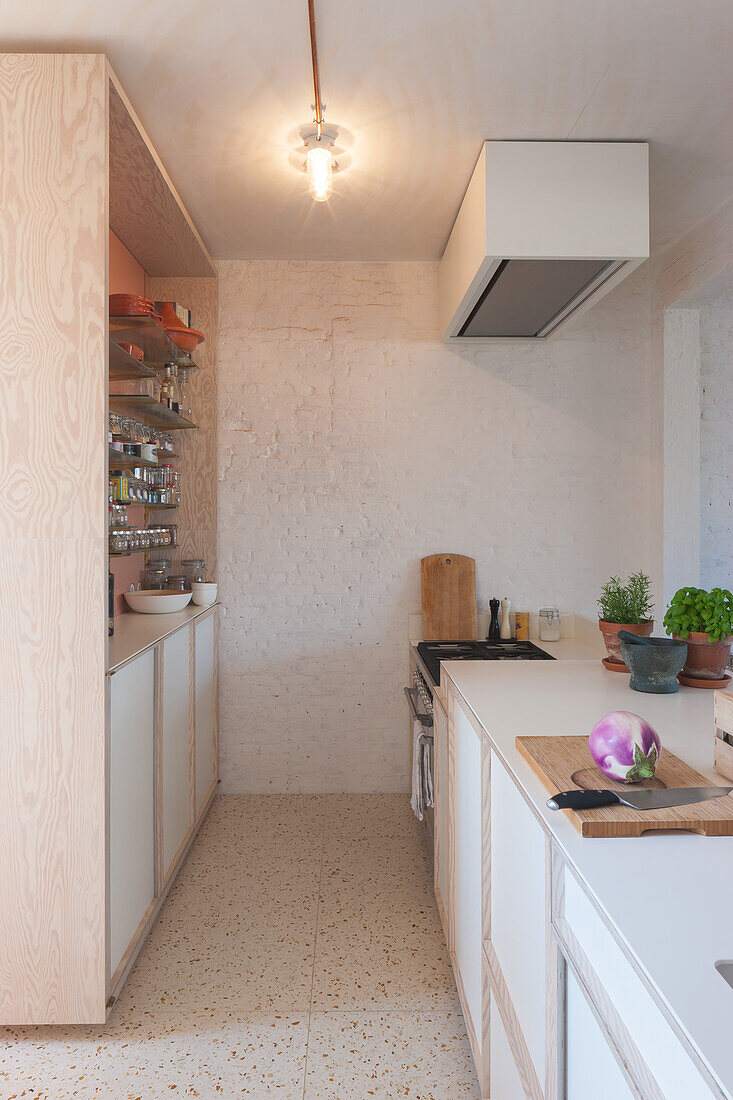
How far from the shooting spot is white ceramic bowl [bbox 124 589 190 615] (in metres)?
3.14

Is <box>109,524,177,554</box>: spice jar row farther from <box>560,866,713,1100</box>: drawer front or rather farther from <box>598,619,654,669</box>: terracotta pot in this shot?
<box>560,866,713,1100</box>: drawer front

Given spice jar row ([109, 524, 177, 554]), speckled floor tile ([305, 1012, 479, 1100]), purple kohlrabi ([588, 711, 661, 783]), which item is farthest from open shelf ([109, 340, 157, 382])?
speckled floor tile ([305, 1012, 479, 1100])

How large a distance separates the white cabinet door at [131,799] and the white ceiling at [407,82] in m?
1.78

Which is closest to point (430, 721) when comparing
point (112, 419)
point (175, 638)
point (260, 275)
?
point (175, 638)

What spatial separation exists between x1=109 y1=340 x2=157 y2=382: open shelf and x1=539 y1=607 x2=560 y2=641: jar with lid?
86.6 inches

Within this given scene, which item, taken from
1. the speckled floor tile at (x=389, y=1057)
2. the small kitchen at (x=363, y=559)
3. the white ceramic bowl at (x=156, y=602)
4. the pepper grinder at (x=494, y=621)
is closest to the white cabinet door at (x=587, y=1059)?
the small kitchen at (x=363, y=559)

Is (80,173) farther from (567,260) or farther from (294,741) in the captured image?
(294,741)

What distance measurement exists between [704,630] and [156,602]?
217cm

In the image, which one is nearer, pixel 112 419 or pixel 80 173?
pixel 80 173

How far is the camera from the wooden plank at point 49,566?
2.00 m

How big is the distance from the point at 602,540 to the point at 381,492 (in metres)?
1.17

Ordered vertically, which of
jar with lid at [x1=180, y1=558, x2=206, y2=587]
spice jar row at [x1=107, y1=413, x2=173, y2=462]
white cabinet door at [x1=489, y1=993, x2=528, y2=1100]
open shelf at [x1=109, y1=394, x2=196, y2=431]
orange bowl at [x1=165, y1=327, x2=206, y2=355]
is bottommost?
white cabinet door at [x1=489, y1=993, x2=528, y2=1100]

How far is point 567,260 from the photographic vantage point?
2.49 metres

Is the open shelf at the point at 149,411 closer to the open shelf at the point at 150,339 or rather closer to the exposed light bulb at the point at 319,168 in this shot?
the open shelf at the point at 150,339
